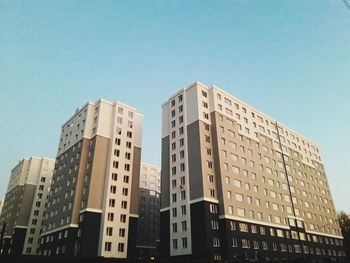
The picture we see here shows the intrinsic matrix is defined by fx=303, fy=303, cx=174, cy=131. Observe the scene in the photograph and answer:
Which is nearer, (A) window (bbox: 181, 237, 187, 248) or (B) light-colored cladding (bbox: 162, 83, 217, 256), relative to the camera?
(A) window (bbox: 181, 237, 187, 248)

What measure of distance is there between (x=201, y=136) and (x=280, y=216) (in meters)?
26.7

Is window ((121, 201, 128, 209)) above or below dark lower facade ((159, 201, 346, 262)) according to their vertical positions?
above

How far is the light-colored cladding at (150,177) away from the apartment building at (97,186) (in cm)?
3334

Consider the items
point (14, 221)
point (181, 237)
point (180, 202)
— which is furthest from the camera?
point (14, 221)

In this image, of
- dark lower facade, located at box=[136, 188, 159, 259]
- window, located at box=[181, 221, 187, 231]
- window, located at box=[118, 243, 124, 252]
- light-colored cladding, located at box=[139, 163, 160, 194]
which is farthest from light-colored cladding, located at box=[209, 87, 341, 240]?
light-colored cladding, located at box=[139, 163, 160, 194]

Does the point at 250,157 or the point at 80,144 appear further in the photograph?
the point at 80,144

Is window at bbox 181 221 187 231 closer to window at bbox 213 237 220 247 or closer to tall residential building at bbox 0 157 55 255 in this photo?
window at bbox 213 237 220 247

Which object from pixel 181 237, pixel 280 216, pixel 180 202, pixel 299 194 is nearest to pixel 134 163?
pixel 180 202

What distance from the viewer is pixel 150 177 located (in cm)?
11575

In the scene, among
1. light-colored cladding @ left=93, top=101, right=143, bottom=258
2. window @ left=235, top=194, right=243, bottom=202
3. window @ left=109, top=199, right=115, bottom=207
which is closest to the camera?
window @ left=235, top=194, right=243, bottom=202

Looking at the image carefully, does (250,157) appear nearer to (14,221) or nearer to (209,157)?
(209,157)

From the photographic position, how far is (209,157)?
65.6 meters

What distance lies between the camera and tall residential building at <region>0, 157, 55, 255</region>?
309 feet

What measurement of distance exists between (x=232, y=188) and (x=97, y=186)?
30541 millimetres
